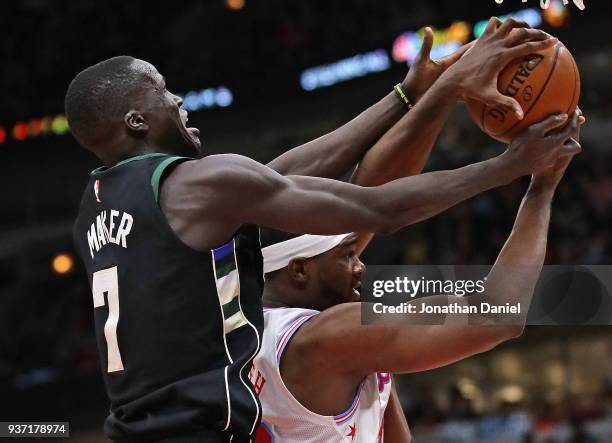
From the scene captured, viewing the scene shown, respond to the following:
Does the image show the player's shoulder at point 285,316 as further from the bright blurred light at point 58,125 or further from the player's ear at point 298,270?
the bright blurred light at point 58,125

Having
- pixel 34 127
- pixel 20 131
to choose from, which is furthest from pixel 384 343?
pixel 20 131

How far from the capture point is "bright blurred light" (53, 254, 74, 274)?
14742 mm

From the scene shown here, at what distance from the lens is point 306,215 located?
115 inches

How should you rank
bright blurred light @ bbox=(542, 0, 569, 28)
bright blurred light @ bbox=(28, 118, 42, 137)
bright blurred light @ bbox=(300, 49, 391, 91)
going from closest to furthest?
bright blurred light @ bbox=(542, 0, 569, 28) → bright blurred light @ bbox=(300, 49, 391, 91) → bright blurred light @ bbox=(28, 118, 42, 137)

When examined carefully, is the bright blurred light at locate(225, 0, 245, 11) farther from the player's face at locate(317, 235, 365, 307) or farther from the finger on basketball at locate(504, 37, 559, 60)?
the finger on basketball at locate(504, 37, 559, 60)

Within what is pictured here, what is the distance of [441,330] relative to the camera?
3137 millimetres

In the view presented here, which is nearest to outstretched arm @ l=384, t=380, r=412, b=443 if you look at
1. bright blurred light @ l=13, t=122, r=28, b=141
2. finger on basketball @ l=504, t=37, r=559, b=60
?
finger on basketball @ l=504, t=37, r=559, b=60

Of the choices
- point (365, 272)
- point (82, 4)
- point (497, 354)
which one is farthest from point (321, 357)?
point (82, 4)

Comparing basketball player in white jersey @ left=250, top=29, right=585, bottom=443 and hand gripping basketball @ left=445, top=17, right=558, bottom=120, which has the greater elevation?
hand gripping basketball @ left=445, top=17, right=558, bottom=120

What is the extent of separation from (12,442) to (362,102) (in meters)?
6.15

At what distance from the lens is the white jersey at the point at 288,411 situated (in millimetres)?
Answer: 3324

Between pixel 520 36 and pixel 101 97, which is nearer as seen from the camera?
pixel 520 36

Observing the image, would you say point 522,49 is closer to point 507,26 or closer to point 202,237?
point 507,26

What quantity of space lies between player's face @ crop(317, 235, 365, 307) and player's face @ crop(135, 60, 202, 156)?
2.19 feet
